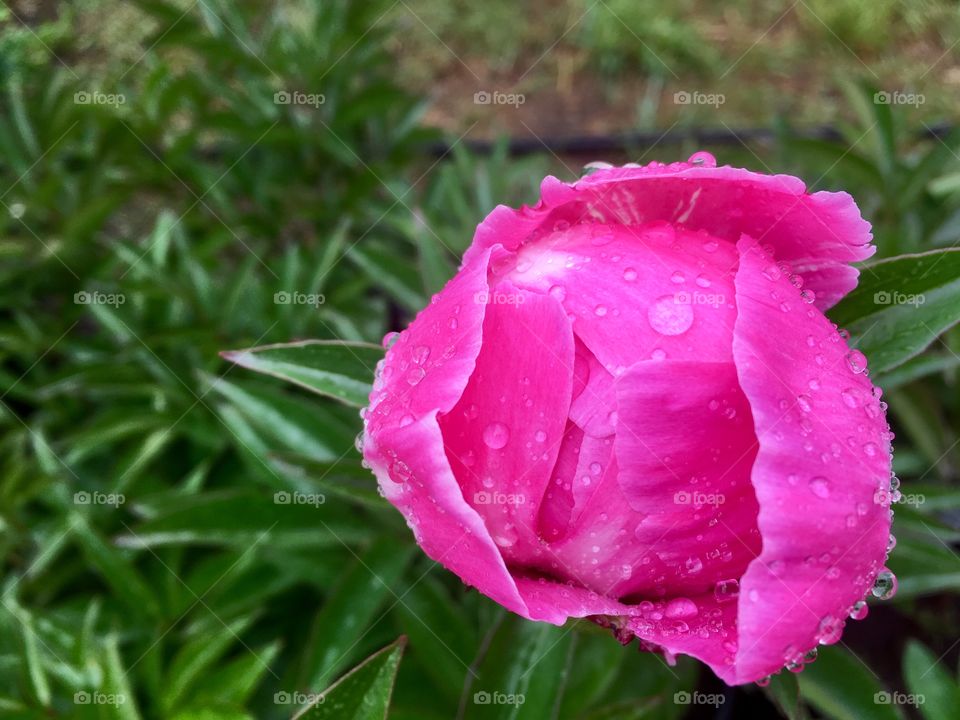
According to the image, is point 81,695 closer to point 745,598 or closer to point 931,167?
point 745,598

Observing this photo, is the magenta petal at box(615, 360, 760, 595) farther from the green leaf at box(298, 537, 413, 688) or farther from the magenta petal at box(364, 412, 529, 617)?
the green leaf at box(298, 537, 413, 688)

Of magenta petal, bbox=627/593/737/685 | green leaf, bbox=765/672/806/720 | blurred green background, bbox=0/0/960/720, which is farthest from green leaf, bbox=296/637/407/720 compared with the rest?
green leaf, bbox=765/672/806/720

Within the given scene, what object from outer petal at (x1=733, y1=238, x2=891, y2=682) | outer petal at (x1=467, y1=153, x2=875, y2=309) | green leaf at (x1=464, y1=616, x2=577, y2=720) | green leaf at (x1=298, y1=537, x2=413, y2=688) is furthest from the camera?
green leaf at (x1=298, y1=537, x2=413, y2=688)

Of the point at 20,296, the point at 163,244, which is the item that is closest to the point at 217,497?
the point at 163,244

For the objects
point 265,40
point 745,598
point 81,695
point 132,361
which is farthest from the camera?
point 265,40

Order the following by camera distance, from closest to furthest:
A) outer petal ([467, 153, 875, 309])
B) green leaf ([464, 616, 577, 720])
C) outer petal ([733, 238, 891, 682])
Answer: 1. outer petal ([733, 238, 891, 682])
2. outer petal ([467, 153, 875, 309])
3. green leaf ([464, 616, 577, 720])

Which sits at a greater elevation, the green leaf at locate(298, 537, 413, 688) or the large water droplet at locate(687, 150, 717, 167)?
the large water droplet at locate(687, 150, 717, 167)

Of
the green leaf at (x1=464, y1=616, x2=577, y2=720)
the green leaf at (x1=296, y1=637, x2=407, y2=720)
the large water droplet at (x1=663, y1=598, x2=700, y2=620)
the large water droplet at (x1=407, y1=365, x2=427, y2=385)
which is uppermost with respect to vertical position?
the large water droplet at (x1=407, y1=365, x2=427, y2=385)

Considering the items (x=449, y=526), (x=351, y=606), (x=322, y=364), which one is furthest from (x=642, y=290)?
(x=351, y=606)
